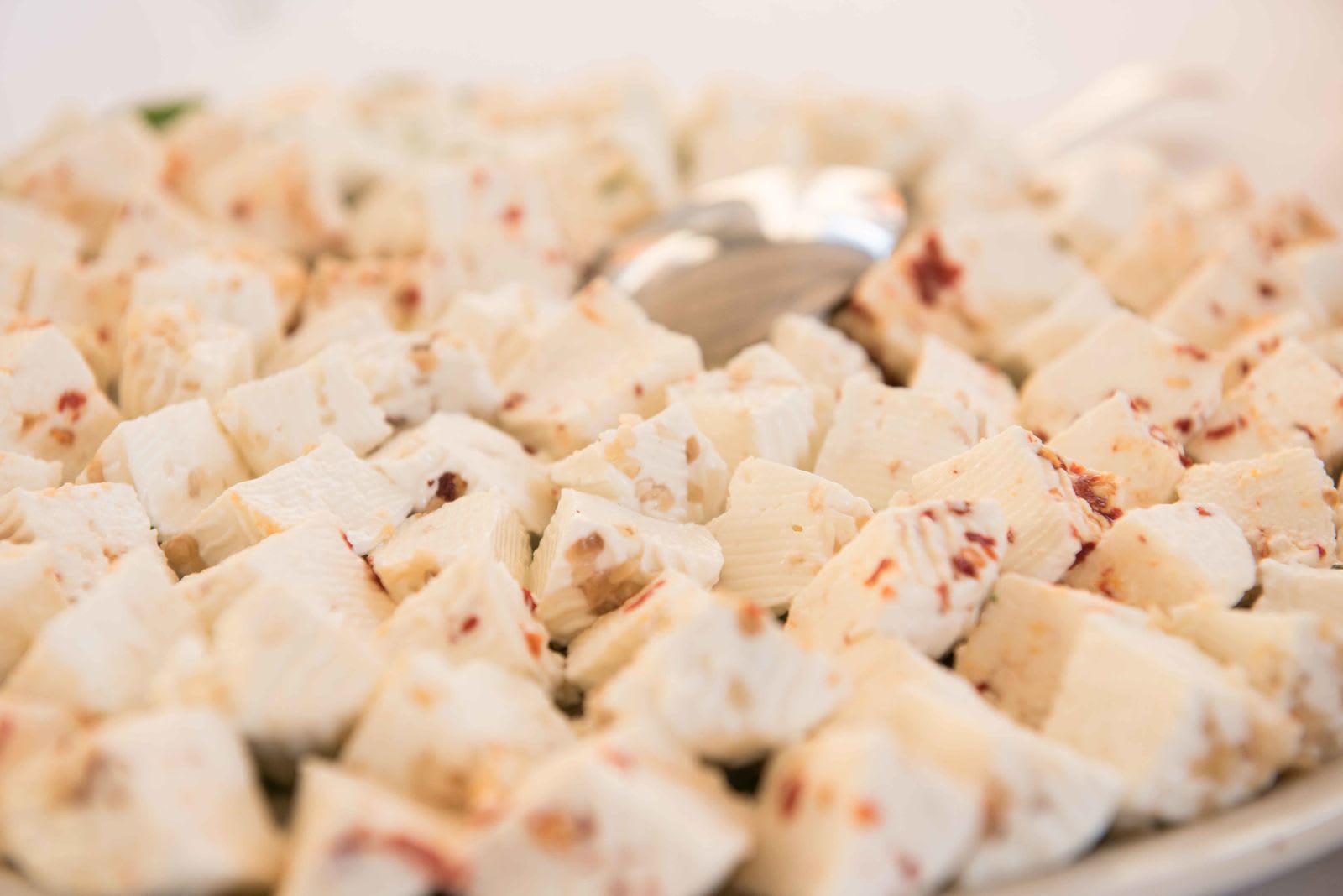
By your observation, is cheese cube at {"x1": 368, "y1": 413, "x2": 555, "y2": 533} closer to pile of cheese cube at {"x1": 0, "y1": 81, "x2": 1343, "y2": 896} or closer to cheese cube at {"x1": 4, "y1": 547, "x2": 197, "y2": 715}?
pile of cheese cube at {"x1": 0, "y1": 81, "x2": 1343, "y2": 896}

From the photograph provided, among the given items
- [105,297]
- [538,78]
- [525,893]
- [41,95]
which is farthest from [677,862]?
[41,95]

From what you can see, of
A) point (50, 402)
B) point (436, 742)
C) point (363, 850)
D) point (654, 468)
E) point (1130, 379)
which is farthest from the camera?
point (1130, 379)

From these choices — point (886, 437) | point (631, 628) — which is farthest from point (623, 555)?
point (886, 437)

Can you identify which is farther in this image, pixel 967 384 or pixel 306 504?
pixel 967 384

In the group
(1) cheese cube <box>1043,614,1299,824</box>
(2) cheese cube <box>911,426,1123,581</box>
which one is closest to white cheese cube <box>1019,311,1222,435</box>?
(2) cheese cube <box>911,426,1123,581</box>

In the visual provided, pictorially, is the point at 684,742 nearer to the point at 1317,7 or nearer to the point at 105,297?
the point at 105,297

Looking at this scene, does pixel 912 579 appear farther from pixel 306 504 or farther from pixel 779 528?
pixel 306 504
